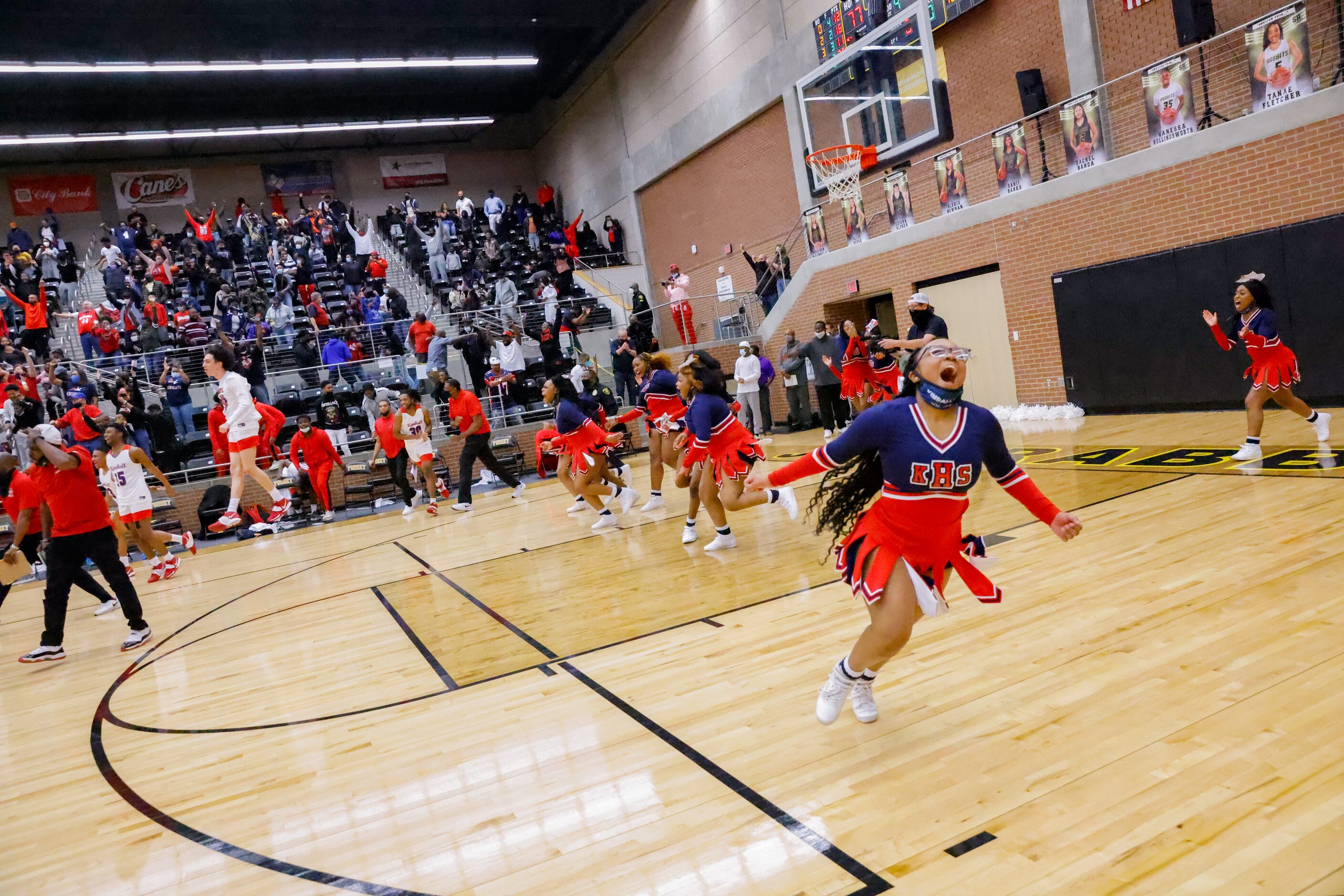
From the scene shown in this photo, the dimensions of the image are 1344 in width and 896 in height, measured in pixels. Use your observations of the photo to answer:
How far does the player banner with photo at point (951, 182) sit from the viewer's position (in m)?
14.2

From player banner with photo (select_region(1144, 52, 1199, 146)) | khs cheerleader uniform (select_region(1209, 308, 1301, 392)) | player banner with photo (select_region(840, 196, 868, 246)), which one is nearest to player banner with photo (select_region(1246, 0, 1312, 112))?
player banner with photo (select_region(1144, 52, 1199, 146))

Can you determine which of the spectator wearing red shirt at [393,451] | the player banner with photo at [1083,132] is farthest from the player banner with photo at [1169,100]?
the spectator wearing red shirt at [393,451]

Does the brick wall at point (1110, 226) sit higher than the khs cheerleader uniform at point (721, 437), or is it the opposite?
the brick wall at point (1110, 226)

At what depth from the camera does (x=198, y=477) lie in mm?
15211

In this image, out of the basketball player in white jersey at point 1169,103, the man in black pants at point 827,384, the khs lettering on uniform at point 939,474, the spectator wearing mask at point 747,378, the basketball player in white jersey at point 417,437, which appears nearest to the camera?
the khs lettering on uniform at point 939,474

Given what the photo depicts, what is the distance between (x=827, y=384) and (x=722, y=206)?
28.8 feet

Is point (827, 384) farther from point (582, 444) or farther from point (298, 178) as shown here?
point (298, 178)

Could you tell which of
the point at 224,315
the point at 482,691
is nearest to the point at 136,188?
the point at 224,315

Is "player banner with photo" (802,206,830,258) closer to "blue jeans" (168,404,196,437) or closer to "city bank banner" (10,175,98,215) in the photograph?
"blue jeans" (168,404,196,437)

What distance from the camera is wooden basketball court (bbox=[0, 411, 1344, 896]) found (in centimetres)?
260

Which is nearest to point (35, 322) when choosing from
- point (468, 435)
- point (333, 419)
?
point (333, 419)

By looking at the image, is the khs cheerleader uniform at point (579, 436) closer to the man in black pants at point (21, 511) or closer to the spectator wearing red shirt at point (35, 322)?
the man in black pants at point (21, 511)

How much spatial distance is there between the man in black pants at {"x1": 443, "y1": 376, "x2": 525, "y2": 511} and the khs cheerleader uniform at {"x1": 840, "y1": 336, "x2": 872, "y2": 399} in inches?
210

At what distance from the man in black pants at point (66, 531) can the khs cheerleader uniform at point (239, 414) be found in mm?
3273
